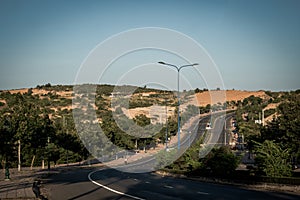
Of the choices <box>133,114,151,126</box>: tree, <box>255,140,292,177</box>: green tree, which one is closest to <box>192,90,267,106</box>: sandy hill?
<box>133,114,151,126</box>: tree

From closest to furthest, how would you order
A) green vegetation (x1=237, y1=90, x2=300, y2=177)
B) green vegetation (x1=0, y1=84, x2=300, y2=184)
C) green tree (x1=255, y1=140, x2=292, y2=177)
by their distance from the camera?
1. green tree (x1=255, y1=140, x2=292, y2=177)
2. green vegetation (x1=237, y1=90, x2=300, y2=177)
3. green vegetation (x1=0, y1=84, x2=300, y2=184)

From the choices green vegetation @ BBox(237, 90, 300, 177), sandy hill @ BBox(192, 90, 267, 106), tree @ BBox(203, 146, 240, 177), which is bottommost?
tree @ BBox(203, 146, 240, 177)

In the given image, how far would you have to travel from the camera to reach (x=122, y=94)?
341 feet

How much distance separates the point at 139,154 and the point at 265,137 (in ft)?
137

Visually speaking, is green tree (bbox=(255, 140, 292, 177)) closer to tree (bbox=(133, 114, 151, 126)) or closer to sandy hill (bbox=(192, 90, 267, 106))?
tree (bbox=(133, 114, 151, 126))

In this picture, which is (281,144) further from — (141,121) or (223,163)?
(141,121)

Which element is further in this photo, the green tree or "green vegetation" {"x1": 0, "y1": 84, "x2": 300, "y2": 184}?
"green vegetation" {"x1": 0, "y1": 84, "x2": 300, "y2": 184}

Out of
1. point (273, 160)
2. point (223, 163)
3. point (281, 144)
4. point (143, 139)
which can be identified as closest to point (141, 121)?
point (143, 139)

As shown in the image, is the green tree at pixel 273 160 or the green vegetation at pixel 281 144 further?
the green vegetation at pixel 281 144

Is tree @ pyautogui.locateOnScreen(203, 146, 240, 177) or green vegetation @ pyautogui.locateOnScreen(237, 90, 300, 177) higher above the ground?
green vegetation @ pyautogui.locateOnScreen(237, 90, 300, 177)

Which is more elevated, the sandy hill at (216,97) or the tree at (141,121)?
the sandy hill at (216,97)

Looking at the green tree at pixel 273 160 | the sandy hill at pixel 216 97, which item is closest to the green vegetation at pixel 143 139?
the green tree at pixel 273 160

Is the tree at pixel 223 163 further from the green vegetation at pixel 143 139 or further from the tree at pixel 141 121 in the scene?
the tree at pixel 141 121

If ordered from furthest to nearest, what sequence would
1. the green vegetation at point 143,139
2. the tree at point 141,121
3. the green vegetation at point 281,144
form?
the tree at point 141,121 < the green vegetation at point 143,139 < the green vegetation at point 281,144
